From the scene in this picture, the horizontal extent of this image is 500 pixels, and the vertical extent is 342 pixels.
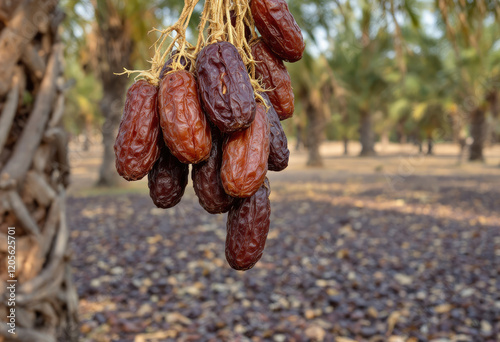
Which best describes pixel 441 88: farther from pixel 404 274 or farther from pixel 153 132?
pixel 153 132

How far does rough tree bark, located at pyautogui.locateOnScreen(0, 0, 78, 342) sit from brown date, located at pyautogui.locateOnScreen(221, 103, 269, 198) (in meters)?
2.03

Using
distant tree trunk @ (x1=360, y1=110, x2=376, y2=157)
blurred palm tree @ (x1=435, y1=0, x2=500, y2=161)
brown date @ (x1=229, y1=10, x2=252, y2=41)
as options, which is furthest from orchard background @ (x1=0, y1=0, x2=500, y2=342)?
distant tree trunk @ (x1=360, y1=110, x2=376, y2=157)

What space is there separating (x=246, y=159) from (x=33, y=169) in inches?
88.5

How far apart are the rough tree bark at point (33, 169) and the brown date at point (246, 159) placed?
2.03m

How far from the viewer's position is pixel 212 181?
876mm

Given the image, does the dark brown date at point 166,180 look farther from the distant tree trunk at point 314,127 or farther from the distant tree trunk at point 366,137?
the distant tree trunk at point 366,137

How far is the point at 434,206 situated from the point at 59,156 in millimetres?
8076

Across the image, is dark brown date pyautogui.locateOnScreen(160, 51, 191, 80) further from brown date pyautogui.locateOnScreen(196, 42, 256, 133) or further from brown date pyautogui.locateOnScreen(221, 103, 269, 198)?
brown date pyautogui.locateOnScreen(221, 103, 269, 198)

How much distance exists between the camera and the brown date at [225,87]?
792 mm

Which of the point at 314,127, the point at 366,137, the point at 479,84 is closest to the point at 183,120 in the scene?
the point at 314,127

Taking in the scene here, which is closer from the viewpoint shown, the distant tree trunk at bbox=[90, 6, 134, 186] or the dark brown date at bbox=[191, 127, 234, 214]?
the dark brown date at bbox=[191, 127, 234, 214]

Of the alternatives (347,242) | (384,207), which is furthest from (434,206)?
(347,242)

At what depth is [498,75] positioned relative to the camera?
17.3 metres

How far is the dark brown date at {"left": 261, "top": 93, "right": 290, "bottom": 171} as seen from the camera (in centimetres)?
92
